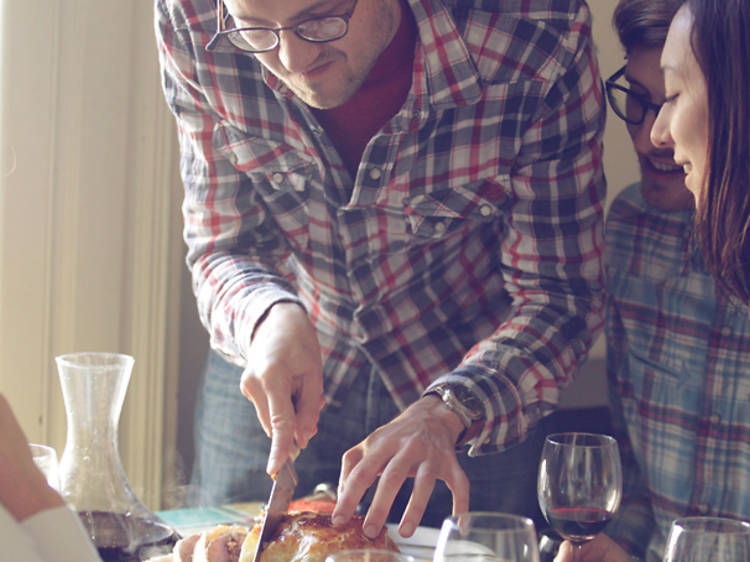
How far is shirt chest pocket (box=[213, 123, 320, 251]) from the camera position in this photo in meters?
1.66

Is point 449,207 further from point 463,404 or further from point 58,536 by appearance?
point 58,536

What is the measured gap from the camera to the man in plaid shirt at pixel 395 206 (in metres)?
1.41

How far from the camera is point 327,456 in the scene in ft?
5.94

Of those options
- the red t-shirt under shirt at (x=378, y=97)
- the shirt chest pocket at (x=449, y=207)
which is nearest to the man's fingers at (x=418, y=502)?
the shirt chest pocket at (x=449, y=207)

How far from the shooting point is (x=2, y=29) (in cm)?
199

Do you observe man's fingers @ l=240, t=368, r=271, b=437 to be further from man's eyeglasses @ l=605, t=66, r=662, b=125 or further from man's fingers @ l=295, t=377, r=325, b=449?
man's eyeglasses @ l=605, t=66, r=662, b=125

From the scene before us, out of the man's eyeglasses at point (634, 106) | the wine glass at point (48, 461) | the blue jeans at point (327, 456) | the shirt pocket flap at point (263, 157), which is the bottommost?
the blue jeans at point (327, 456)

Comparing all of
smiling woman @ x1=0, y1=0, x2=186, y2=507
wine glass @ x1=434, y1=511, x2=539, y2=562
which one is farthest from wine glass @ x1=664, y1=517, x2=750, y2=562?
smiling woman @ x1=0, y1=0, x2=186, y2=507

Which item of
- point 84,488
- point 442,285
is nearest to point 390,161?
point 442,285

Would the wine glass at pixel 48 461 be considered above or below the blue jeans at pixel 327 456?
above

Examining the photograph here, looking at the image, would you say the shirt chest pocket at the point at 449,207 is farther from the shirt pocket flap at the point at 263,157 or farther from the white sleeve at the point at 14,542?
the white sleeve at the point at 14,542

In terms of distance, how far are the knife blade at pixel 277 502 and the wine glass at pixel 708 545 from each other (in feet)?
1.50

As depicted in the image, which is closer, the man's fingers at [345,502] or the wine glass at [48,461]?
the wine glass at [48,461]

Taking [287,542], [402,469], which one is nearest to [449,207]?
[402,469]
